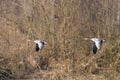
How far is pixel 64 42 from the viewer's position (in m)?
9.45

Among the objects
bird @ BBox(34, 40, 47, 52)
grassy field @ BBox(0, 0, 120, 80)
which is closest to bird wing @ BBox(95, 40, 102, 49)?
grassy field @ BBox(0, 0, 120, 80)

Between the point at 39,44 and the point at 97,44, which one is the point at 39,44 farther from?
the point at 97,44

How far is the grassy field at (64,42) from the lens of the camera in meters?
9.24

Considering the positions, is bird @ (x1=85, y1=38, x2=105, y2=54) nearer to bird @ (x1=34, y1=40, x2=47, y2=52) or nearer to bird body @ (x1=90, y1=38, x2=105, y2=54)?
bird body @ (x1=90, y1=38, x2=105, y2=54)

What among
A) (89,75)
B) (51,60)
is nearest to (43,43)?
(51,60)

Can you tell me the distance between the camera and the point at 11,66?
9.20 meters

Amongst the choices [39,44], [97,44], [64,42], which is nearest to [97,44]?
[97,44]

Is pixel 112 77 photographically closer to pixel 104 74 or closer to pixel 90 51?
pixel 104 74

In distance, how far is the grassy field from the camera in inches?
364

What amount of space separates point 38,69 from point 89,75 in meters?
1.15

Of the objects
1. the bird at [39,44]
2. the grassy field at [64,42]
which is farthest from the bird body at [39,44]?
the grassy field at [64,42]

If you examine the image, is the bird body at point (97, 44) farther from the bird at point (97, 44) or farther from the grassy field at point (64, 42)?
the grassy field at point (64, 42)

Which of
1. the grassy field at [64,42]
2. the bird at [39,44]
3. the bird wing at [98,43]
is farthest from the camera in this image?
the grassy field at [64,42]

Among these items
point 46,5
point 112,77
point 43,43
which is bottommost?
point 112,77
